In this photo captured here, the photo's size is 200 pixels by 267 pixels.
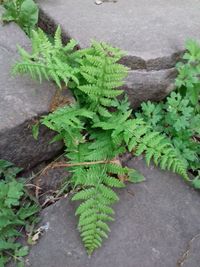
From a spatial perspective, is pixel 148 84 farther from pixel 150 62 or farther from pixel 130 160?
pixel 130 160

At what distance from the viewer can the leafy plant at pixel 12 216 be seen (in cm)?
275

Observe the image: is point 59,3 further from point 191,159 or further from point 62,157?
point 191,159

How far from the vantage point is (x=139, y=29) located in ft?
12.3

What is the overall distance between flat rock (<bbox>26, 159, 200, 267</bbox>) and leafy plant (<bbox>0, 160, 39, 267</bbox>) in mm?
100

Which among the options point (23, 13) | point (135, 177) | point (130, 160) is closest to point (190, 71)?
point (130, 160)

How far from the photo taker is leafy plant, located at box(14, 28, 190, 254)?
292 cm

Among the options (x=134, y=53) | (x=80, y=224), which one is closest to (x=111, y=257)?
(x=80, y=224)

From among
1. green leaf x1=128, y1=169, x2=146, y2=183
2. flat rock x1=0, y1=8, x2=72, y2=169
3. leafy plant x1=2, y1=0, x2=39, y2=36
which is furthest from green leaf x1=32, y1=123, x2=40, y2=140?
leafy plant x1=2, y1=0, x2=39, y2=36

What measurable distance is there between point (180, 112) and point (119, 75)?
0.70m

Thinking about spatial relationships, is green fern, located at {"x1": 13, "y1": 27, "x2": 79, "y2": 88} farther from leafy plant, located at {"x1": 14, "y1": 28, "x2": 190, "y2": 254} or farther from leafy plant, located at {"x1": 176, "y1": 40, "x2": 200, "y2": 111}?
leafy plant, located at {"x1": 176, "y1": 40, "x2": 200, "y2": 111}

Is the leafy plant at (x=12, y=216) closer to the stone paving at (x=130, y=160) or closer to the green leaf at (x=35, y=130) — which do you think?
the stone paving at (x=130, y=160)

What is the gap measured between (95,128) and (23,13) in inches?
54.0

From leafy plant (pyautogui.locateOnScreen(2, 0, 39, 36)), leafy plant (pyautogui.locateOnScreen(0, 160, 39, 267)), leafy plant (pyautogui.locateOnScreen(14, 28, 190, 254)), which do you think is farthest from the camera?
leafy plant (pyautogui.locateOnScreen(2, 0, 39, 36))

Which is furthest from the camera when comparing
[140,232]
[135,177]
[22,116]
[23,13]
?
[23,13]
